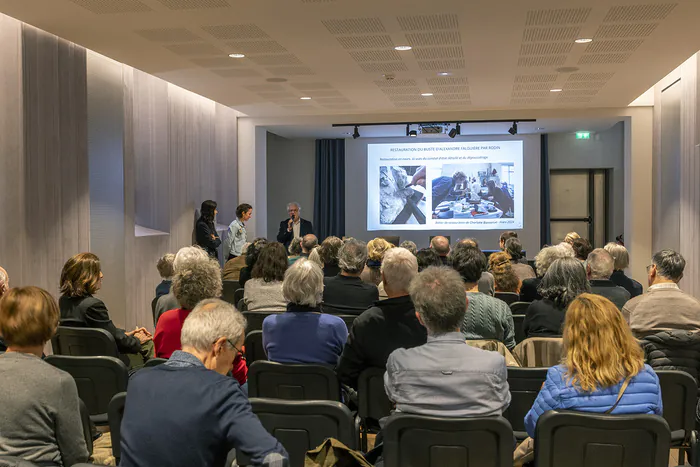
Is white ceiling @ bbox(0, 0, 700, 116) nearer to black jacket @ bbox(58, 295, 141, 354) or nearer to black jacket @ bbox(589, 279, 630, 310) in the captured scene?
black jacket @ bbox(589, 279, 630, 310)

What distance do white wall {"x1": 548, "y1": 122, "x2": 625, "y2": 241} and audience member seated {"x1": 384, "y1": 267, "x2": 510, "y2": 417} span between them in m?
14.1

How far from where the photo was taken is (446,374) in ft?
7.86

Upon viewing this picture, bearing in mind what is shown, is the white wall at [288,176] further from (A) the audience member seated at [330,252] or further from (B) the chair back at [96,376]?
(B) the chair back at [96,376]

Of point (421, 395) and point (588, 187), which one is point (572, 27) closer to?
point (421, 395)

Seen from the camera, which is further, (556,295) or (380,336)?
(556,295)

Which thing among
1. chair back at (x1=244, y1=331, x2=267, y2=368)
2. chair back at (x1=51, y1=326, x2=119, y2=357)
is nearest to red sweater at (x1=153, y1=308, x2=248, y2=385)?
chair back at (x1=51, y1=326, x2=119, y2=357)

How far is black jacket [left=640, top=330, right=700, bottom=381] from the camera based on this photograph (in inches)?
136

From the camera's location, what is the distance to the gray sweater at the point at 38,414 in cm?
215

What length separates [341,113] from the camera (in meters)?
12.3

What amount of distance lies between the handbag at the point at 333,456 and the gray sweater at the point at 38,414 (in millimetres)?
793

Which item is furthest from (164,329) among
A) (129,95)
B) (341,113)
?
(341,113)

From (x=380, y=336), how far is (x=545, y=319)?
115 cm

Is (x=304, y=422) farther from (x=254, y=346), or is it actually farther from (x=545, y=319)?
(x=545, y=319)

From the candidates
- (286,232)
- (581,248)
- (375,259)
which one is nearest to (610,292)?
(375,259)
